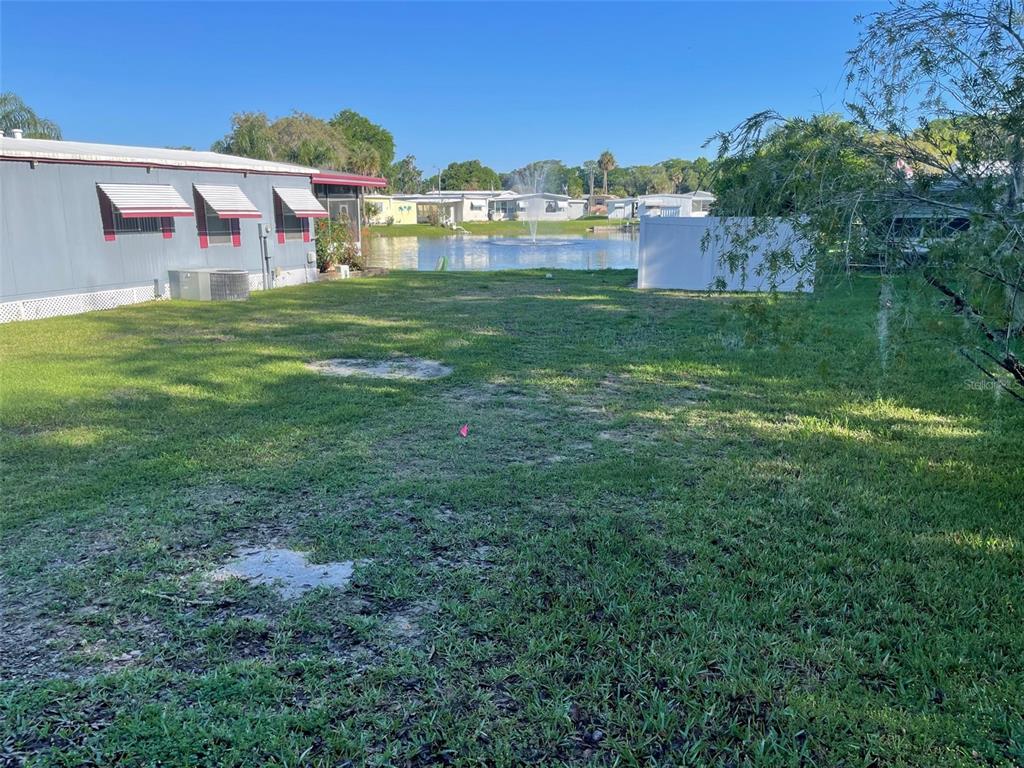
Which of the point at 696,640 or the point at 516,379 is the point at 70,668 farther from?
the point at 516,379

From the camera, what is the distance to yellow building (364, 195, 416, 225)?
4887 centimetres

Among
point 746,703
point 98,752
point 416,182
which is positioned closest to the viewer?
point 98,752

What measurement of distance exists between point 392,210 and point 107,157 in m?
44.7

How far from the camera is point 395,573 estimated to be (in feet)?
10.5

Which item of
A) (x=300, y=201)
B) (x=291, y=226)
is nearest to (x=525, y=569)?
(x=300, y=201)

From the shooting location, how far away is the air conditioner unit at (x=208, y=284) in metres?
12.8

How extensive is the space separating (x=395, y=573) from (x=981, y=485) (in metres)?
3.28

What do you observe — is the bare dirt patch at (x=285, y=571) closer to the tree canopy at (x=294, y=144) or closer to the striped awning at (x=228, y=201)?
the striped awning at (x=228, y=201)

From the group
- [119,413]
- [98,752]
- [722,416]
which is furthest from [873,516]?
[119,413]

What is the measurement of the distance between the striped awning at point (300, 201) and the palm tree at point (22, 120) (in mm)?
12121

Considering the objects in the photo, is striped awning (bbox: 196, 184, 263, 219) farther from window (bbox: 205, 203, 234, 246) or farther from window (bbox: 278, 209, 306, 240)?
window (bbox: 278, 209, 306, 240)

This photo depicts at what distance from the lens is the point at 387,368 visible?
7.48 m

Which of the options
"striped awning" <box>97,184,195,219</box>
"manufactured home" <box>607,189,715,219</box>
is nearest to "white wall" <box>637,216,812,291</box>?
"manufactured home" <box>607,189,715,219</box>

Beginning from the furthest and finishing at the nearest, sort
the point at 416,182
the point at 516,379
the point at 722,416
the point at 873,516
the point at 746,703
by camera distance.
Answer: the point at 416,182 → the point at 516,379 → the point at 722,416 → the point at 873,516 → the point at 746,703
